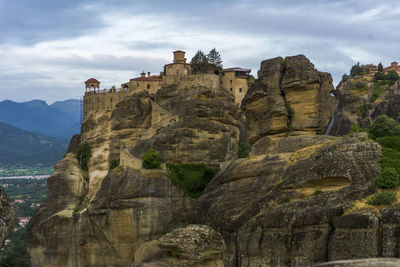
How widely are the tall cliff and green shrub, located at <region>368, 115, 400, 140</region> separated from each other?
357 centimetres

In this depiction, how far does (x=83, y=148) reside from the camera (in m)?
78.1

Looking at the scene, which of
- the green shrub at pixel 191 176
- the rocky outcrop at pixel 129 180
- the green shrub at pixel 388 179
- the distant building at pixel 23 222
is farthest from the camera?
the distant building at pixel 23 222

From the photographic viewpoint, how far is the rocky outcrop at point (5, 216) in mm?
10781

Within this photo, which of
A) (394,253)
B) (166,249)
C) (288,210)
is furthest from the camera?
(288,210)

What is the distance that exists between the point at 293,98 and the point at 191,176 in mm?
15265

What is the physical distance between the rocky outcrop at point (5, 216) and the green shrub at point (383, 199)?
29.1 m

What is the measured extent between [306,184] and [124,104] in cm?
3765

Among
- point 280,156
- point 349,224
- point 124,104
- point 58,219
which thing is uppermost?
point 124,104

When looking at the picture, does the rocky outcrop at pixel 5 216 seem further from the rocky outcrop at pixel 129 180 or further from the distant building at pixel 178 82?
the distant building at pixel 178 82

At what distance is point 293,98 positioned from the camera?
63.8m

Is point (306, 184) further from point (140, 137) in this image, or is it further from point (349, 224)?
point (140, 137)

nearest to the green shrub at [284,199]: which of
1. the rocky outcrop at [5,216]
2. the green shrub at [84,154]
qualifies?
the rocky outcrop at [5,216]

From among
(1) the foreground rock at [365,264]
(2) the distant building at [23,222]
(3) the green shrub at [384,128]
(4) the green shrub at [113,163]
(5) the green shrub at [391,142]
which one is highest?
(3) the green shrub at [384,128]

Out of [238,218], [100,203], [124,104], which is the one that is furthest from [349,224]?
[124,104]
